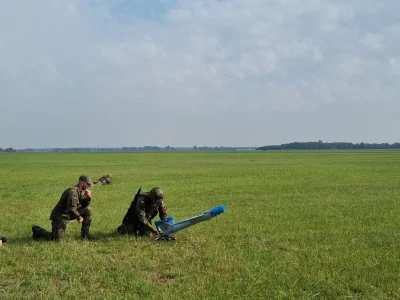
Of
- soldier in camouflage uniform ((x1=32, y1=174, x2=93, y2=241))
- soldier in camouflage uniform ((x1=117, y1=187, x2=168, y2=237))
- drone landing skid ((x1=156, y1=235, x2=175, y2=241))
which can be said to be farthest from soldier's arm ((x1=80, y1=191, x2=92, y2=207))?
drone landing skid ((x1=156, y1=235, x2=175, y2=241))

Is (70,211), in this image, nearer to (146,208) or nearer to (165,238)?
(146,208)

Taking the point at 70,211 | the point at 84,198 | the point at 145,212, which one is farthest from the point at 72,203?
the point at 145,212

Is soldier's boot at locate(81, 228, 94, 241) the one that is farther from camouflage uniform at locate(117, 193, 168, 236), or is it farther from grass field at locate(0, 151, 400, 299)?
camouflage uniform at locate(117, 193, 168, 236)

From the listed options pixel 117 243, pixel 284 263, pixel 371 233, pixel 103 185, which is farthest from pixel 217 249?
pixel 103 185

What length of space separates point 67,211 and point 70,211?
5.0 inches

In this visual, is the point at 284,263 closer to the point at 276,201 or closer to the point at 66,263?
the point at 66,263

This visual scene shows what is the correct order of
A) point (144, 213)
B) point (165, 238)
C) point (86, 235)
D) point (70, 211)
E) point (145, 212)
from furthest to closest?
point (145, 212) < point (86, 235) < point (144, 213) < point (165, 238) < point (70, 211)

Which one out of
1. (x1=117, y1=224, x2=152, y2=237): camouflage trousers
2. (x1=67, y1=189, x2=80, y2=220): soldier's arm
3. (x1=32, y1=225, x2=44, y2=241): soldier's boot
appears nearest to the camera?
(x1=67, y1=189, x2=80, y2=220): soldier's arm

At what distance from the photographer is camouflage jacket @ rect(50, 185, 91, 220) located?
35.8 feet

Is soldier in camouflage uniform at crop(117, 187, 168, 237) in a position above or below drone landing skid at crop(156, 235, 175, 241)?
above

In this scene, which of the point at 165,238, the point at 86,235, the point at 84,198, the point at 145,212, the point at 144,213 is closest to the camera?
the point at 165,238

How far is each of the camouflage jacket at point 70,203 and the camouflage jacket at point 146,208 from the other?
4.48ft

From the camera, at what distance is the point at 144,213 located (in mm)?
11469

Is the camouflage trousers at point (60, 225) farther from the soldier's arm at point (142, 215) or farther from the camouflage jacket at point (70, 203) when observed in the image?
the soldier's arm at point (142, 215)
